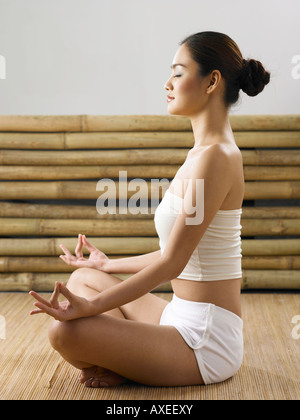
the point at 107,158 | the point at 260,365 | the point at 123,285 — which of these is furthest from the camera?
the point at 107,158

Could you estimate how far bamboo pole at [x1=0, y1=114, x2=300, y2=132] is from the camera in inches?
165

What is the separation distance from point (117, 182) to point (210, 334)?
6.89 feet

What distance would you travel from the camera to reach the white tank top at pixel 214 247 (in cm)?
232

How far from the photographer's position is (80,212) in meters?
4.27

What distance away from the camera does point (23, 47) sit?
4.27 metres

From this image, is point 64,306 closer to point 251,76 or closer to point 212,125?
point 212,125

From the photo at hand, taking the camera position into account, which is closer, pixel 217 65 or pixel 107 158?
pixel 217 65

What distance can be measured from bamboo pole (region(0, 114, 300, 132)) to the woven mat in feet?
4.46

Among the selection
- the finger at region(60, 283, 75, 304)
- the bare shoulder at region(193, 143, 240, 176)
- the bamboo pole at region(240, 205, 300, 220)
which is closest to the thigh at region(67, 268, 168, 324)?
the finger at region(60, 283, 75, 304)

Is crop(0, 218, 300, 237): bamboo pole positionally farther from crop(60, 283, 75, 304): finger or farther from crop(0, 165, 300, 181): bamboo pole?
crop(60, 283, 75, 304): finger

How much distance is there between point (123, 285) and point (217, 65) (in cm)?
100

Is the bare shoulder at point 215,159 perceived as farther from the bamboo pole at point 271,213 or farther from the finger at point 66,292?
the bamboo pole at point 271,213

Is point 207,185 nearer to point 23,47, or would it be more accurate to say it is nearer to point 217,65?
point 217,65
